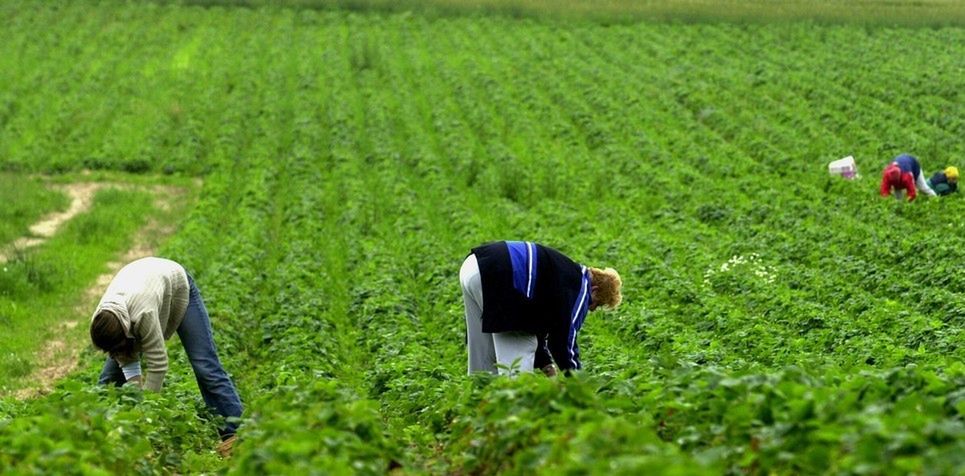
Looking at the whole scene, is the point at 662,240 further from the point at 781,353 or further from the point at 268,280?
the point at 781,353

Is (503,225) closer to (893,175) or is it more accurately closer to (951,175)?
(893,175)

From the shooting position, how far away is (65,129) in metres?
31.5

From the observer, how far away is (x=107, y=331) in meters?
7.98

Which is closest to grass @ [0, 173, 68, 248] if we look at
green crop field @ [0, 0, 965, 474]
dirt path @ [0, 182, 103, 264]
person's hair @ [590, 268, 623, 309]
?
dirt path @ [0, 182, 103, 264]

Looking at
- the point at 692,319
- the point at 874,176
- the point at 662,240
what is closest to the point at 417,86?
the point at 874,176

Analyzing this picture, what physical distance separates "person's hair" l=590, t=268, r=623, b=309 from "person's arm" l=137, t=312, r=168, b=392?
3139 mm

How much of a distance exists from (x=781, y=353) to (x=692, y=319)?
2398mm

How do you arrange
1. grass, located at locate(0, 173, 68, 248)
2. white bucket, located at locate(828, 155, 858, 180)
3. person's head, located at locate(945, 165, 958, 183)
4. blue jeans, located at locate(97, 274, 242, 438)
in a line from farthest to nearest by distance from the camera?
white bucket, located at locate(828, 155, 858, 180) → grass, located at locate(0, 173, 68, 248) → person's head, located at locate(945, 165, 958, 183) → blue jeans, located at locate(97, 274, 242, 438)

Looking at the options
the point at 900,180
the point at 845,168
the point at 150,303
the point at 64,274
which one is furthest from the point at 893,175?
the point at 150,303

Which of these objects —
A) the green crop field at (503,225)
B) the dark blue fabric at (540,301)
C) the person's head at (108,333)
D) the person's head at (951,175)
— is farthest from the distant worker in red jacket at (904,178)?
the person's head at (108,333)

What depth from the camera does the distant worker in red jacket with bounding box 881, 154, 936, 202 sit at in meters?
18.0

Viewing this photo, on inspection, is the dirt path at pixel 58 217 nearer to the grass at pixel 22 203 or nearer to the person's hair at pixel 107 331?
the grass at pixel 22 203

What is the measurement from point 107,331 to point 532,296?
294 cm

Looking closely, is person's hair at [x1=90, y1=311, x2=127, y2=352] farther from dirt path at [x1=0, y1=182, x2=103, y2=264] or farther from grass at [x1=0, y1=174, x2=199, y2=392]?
dirt path at [x1=0, y1=182, x2=103, y2=264]
